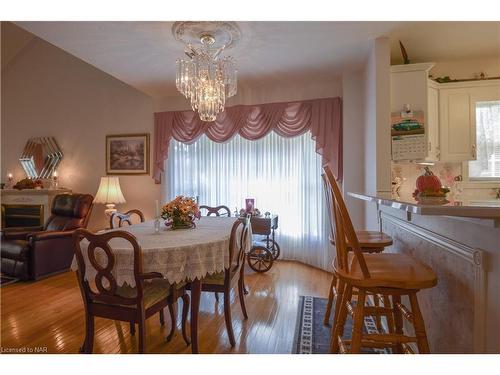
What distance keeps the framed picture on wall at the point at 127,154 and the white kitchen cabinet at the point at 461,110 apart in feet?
12.9

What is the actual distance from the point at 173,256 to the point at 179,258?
0.04 metres

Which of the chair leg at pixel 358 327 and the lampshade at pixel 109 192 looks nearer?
the chair leg at pixel 358 327

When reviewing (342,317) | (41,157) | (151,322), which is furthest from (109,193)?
(342,317)

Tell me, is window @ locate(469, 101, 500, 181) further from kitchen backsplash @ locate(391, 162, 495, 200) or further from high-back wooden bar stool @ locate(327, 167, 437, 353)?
high-back wooden bar stool @ locate(327, 167, 437, 353)

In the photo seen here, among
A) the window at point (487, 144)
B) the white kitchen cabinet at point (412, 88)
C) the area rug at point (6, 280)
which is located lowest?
the area rug at point (6, 280)

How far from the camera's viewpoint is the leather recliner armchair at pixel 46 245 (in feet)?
10.5

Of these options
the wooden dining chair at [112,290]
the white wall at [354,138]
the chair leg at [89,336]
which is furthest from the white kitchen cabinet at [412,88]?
the chair leg at [89,336]

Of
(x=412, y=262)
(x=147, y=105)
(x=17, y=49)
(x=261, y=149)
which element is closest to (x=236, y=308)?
(x=412, y=262)

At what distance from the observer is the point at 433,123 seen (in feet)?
9.20

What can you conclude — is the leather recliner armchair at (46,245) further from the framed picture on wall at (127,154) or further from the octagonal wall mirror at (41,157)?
the octagonal wall mirror at (41,157)

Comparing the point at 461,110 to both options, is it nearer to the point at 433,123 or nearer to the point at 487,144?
the point at 433,123

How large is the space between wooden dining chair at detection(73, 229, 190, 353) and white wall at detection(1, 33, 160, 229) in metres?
2.74

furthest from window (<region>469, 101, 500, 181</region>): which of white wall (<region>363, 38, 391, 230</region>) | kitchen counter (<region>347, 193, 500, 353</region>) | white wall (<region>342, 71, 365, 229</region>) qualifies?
kitchen counter (<region>347, 193, 500, 353</region>)

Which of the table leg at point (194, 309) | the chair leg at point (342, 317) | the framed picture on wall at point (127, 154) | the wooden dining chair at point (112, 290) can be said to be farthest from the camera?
the framed picture on wall at point (127, 154)
